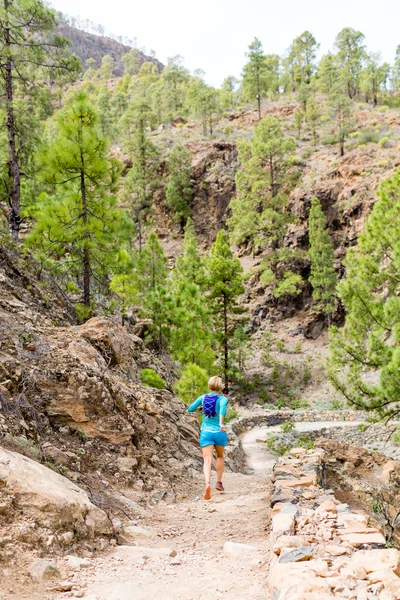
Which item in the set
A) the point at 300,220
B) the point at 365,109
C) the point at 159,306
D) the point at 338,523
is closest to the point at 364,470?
the point at 338,523

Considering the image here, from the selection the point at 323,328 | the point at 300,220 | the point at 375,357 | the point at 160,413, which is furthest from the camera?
the point at 300,220

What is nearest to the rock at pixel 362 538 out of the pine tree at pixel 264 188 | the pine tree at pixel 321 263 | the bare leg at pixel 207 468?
the bare leg at pixel 207 468

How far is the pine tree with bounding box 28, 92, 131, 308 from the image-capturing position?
10078 mm

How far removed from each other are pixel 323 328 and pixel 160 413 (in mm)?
25838

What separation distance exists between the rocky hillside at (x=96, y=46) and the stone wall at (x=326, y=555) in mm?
158903

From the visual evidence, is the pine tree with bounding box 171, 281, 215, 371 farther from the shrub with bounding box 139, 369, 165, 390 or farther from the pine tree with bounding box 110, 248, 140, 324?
the shrub with bounding box 139, 369, 165, 390

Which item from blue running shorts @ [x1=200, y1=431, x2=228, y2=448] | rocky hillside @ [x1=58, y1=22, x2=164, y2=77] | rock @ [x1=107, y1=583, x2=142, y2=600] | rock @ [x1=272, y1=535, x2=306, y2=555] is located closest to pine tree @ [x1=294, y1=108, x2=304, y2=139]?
blue running shorts @ [x1=200, y1=431, x2=228, y2=448]

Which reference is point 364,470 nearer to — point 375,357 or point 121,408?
point 375,357

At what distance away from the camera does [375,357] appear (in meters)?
10.1

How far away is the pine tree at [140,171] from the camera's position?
42.4 metres

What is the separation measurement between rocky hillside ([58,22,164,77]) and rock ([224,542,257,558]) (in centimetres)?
15900

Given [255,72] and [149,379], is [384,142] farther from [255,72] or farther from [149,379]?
[149,379]

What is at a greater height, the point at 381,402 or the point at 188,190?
the point at 188,190

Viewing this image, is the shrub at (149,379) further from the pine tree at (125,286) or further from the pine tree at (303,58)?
the pine tree at (303,58)
